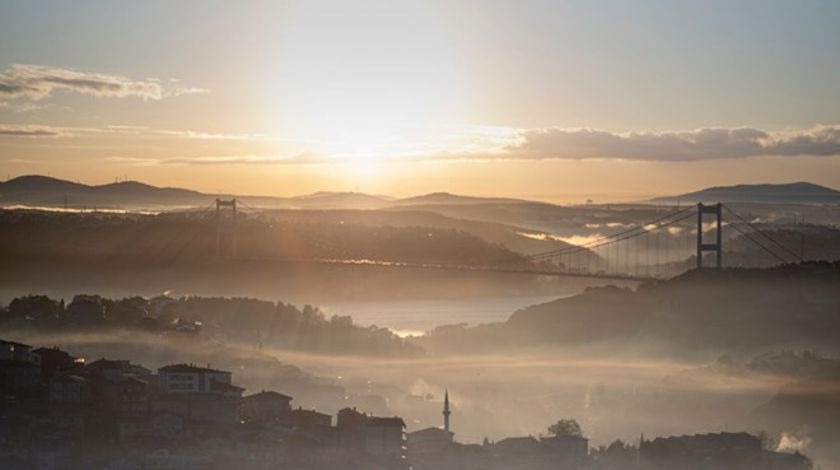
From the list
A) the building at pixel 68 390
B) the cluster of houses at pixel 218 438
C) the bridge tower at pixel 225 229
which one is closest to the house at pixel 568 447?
the cluster of houses at pixel 218 438

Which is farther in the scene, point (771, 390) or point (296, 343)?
point (296, 343)

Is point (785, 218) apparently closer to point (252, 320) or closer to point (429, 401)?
point (252, 320)

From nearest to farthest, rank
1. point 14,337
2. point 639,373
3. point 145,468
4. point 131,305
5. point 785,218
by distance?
point 145,468
point 14,337
point 639,373
point 131,305
point 785,218

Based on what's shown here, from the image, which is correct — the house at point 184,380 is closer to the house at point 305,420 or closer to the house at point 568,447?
the house at point 305,420

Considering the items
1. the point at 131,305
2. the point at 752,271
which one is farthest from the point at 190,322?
the point at 752,271

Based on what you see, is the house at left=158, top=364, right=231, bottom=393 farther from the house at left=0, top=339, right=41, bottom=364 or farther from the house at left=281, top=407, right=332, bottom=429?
the house at left=0, top=339, right=41, bottom=364

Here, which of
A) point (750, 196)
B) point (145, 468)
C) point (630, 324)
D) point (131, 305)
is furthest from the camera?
point (750, 196)

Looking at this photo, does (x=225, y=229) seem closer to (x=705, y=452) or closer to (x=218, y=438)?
(x=705, y=452)
